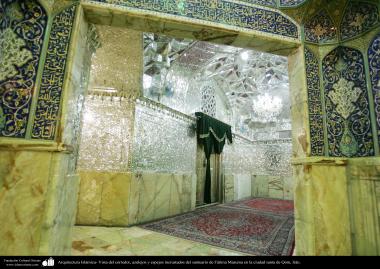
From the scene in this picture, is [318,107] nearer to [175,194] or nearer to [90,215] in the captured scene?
[175,194]

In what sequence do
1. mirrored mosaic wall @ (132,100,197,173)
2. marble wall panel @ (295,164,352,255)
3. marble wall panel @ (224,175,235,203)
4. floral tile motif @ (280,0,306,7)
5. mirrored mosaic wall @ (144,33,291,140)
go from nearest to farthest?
marble wall panel @ (295,164,352,255)
floral tile motif @ (280,0,306,7)
mirrored mosaic wall @ (132,100,197,173)
mirrored mosaic wall @ (144,33,291,140)
marble wall panel @ (224,175,235,203)

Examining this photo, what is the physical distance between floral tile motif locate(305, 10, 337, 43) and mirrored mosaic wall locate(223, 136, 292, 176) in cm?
641

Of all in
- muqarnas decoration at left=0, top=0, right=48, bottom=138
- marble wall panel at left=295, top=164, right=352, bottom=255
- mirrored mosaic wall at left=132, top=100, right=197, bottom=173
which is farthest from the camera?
mirrored mosaic wall at left=132, top=100, right=197, bottom=173

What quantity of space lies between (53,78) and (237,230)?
370 cm

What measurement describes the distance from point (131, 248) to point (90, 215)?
4.73ft

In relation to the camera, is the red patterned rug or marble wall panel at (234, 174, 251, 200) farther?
marble wall panel at (234, 174, 251, 200)

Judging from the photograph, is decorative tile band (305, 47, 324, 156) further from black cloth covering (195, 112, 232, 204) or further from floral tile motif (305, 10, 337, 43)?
black cloth covering (195, 112, 232, 204)

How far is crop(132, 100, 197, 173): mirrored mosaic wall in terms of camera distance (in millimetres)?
4332

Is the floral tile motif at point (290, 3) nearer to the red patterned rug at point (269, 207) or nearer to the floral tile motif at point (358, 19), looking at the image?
the floral tile motif at point (358, 19)

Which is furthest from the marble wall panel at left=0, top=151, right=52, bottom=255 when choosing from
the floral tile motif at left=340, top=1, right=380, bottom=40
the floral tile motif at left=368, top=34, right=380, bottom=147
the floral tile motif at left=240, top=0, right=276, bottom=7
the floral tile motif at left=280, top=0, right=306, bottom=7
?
the floral tile motif at left=340, top=1, right=380, bottom=40

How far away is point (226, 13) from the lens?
7.77ft

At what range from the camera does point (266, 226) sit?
4.30 meters
